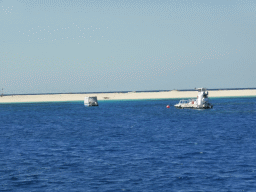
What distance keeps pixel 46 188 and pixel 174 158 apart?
13086 millimetres

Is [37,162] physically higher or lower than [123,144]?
lower

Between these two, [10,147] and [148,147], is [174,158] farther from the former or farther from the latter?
[10,147]

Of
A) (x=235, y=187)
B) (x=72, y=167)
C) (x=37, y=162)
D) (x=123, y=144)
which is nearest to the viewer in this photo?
(x=235, y=187)

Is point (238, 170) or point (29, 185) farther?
point (238, 170)

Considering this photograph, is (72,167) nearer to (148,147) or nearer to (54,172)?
(54,172)

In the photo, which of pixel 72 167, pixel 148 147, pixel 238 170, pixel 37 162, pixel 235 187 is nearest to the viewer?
pixel 235 187

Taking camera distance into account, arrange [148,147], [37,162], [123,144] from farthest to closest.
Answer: [123,144]
[148,147]
[37,162]

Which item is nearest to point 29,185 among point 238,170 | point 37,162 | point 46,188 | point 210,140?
point 46,188

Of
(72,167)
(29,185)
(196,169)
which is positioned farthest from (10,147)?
(196,169)

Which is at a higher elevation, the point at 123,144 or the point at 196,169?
the point at 123,144

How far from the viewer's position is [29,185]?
25141 mm

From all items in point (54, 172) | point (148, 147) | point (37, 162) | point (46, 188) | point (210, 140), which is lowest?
point (46, 188)

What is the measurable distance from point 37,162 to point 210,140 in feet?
72.6

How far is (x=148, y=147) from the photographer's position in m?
40.7
